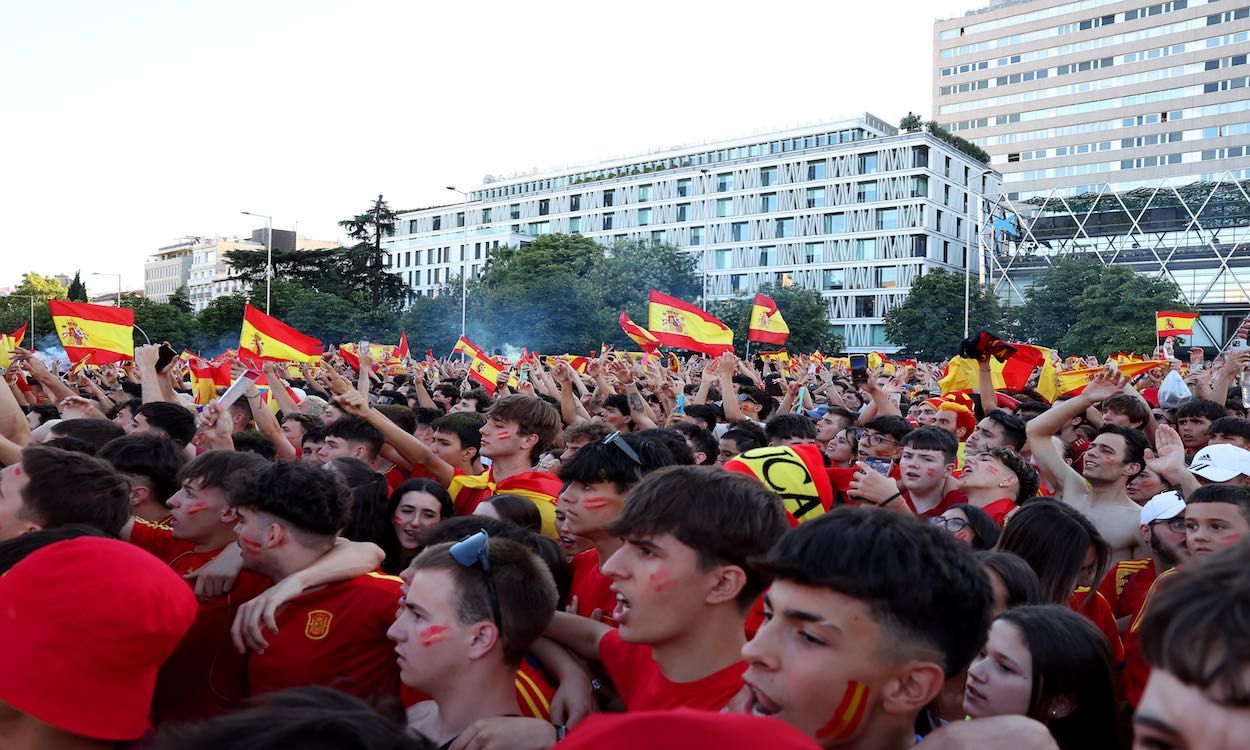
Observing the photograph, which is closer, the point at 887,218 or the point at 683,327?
the point at 683,327

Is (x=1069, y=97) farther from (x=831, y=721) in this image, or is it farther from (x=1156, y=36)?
(x=831, y=721)

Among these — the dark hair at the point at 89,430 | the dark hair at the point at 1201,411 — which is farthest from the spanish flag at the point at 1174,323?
the dark hair at the point at 89,430

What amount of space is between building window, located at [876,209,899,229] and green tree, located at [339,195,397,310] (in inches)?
1612

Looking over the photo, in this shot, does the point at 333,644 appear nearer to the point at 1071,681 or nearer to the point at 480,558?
the point at 480,558

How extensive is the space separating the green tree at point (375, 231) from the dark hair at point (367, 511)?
3091 inches

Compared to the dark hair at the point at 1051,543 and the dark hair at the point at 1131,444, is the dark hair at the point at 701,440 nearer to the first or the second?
the dark hair at the point at 1131,444

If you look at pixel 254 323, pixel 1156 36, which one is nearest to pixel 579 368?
pixel 254 323

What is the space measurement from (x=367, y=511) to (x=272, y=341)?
8.41 meters

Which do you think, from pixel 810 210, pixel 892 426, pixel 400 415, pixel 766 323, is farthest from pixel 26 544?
pixel 810 210

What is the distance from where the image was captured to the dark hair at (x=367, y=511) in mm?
4832

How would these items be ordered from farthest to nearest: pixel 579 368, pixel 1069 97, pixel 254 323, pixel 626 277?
pixel 1069 97 < pixel 626 277 < pixel 579 368 < pixel 254 323

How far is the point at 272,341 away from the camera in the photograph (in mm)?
12594

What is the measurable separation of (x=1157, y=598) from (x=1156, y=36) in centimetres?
11228

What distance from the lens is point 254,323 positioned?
12.5 m
